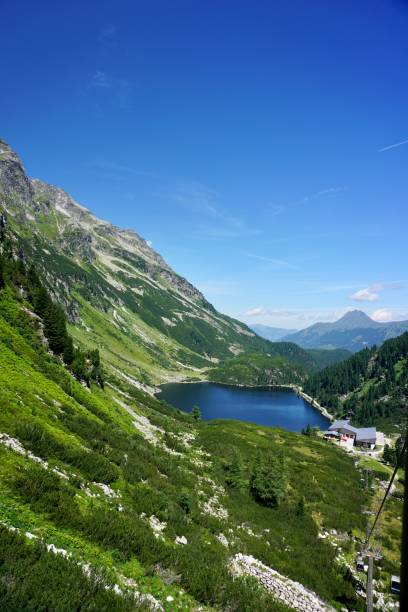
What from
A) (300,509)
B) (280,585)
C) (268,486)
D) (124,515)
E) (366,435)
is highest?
(124,515)

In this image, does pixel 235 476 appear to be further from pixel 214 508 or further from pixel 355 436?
pixel 355 436

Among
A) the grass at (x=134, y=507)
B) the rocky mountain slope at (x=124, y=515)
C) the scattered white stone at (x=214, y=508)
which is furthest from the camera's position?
the scattered white stone at (x=214, y=508)

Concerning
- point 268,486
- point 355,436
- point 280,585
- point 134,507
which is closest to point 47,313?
point 134,507

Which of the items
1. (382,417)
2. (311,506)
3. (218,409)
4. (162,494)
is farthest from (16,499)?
(382,417)

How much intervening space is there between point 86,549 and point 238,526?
18.5 metres

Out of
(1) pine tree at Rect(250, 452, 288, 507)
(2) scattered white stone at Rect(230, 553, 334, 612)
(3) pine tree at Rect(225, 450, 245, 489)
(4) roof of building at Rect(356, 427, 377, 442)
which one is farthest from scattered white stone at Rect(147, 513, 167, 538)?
(4) roof of building at Rect(356, 427, 377, 442)

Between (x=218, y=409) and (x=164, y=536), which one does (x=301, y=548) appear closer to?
(x=164, y=536)

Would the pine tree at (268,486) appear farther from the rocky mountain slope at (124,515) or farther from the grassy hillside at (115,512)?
the grassy hillside at (115,512)

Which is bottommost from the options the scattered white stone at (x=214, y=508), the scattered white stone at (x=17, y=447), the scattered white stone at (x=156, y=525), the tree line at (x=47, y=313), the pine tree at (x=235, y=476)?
the pine tree at (x=235, y=476)

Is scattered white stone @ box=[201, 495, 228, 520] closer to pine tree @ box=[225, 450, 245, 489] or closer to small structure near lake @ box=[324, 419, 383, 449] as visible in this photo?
pine tree @ box=[225, 450, 245, 489]

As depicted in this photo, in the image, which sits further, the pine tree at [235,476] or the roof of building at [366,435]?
the roof of building at [366,435]

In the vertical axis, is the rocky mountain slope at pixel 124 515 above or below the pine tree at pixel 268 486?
above

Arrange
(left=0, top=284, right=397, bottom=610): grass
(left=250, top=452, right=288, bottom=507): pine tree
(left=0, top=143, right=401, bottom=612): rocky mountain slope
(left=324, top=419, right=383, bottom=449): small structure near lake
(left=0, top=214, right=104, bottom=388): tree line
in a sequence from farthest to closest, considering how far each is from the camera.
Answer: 1. (left=324, top=419, right=383, bottom=449): small structure near lake
2. (left=0, top=214, right=104, bottom=388): tree line
3. (left=250, top=452, right=288, bottom=507): pine tree
4. (left=0, top=284, right=397, bottom=610): grass
5. (left=0, top=143, right=401, bottom=612): rocky mountain slope

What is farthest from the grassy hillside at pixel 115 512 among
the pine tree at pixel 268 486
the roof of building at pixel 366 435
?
the roof of building at pixel 366 435
